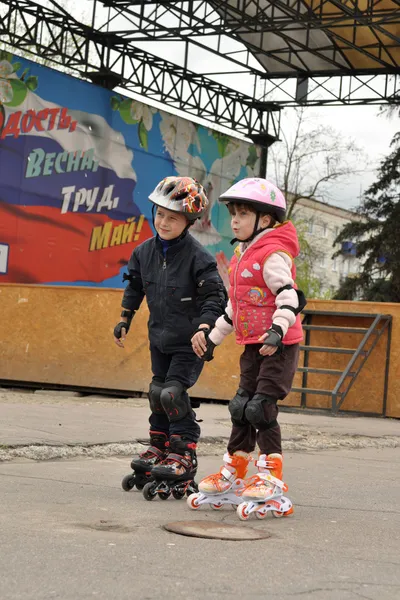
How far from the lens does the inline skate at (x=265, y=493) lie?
471cm

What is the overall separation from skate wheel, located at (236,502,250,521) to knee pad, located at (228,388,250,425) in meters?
0.43

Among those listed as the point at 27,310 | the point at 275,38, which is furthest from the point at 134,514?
the point at 275,38

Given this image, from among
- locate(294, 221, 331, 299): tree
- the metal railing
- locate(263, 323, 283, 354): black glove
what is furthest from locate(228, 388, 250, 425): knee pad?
locate(294, 221, 331, 299): tree

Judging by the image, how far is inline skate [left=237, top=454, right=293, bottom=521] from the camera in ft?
15.4

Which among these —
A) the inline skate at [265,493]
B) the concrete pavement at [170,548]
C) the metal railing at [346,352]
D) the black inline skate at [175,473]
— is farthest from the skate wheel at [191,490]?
the metal railing at [346,352]

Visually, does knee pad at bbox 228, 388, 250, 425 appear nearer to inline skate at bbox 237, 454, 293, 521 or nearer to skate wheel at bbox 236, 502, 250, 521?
inline skate at bbox 237, 454, 293, 521

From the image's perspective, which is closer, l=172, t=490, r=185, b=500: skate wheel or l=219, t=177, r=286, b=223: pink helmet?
l=219, t=177, r=286, b=223: pink helmet

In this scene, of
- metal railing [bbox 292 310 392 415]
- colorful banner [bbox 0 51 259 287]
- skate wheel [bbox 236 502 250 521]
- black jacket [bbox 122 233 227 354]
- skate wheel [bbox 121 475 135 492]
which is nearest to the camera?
skate wheel [bbox 236 502 250 521]

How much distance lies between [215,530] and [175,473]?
0.93 m

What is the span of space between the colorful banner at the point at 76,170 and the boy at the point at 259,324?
55.2ft

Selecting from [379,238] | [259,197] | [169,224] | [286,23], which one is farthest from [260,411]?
[379,238]

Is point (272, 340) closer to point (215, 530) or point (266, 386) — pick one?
point (266, 386)

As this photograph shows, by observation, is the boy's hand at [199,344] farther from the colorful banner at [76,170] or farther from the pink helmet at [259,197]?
the colorful banner at [76,170]

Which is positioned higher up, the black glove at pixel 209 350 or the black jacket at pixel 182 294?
the black jacket at pixel 182 294
